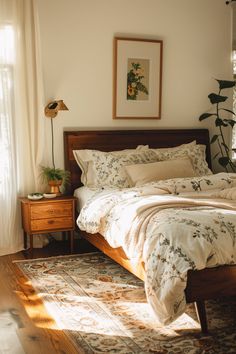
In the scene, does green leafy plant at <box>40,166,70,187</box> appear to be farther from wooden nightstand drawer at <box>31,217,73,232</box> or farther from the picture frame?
the picture frame

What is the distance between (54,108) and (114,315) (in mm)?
2211

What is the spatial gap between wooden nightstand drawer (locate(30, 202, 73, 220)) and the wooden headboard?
39 cm

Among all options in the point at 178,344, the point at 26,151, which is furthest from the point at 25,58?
the point at 178,344

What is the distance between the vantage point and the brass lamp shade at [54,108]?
4582mm

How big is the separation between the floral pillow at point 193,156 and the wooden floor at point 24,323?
1.85 m

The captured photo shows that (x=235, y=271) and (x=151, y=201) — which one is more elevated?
(x=151, y=201)

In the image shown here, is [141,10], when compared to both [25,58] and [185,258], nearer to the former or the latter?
[25,58]

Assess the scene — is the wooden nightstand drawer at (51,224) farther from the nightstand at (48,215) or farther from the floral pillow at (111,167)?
the floral pillow at (111,167)

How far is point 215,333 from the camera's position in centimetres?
289

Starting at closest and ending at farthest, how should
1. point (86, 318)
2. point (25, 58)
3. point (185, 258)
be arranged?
point (185, 258)
point (86, 318)
point (25, 58)

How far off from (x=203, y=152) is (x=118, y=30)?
156cm

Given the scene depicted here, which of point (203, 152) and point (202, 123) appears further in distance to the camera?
point (202, 123)

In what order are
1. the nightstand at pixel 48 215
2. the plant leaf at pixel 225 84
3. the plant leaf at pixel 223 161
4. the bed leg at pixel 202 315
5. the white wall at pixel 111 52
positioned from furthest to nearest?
the plant leaf at pixel 223 161, the plant leaf at pixel 225 84, the white wall at pixel 111 52, the nightstand at pixel 48 215, the bed leg at pixel 202 315

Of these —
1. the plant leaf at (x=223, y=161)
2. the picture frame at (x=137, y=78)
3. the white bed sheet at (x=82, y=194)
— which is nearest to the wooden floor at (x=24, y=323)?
→ the white bed sheet at (x=82, y=194)
